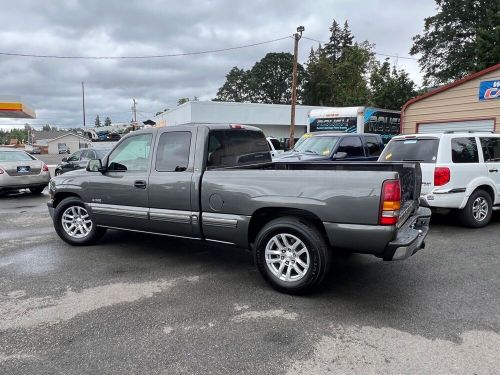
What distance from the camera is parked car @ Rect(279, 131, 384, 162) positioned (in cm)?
1045

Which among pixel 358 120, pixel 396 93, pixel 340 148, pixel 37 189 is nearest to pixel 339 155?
pixel 340 148

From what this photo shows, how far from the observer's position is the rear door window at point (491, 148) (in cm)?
691

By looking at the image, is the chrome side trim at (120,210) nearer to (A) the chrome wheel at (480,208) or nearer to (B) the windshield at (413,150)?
(B) the windshield at (413,150)

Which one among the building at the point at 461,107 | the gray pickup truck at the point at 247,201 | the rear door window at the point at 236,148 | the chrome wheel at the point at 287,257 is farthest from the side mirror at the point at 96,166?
the building at the point at 461,107

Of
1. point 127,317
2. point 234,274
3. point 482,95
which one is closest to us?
point 127,317

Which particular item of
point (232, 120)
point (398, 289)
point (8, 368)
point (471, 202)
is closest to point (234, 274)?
point (398, 289)

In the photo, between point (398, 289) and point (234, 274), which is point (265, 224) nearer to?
point (234, 274)

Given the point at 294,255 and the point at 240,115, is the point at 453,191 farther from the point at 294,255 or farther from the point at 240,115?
the point at 240,115

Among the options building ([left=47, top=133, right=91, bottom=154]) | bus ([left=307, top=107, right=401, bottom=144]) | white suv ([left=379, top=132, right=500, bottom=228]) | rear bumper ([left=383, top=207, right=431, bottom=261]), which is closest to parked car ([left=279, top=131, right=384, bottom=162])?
white suv ([left=379, top=132, right=500, bottom=228])

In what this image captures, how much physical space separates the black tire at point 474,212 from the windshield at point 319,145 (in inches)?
170

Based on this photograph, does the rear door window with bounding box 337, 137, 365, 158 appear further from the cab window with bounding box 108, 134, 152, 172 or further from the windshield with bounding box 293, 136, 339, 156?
the cab window with bounding box 108, 134, 152, 172

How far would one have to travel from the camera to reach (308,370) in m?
2.71

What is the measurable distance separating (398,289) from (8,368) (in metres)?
3.70

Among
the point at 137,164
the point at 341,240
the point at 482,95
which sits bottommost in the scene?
the point at 341,240
